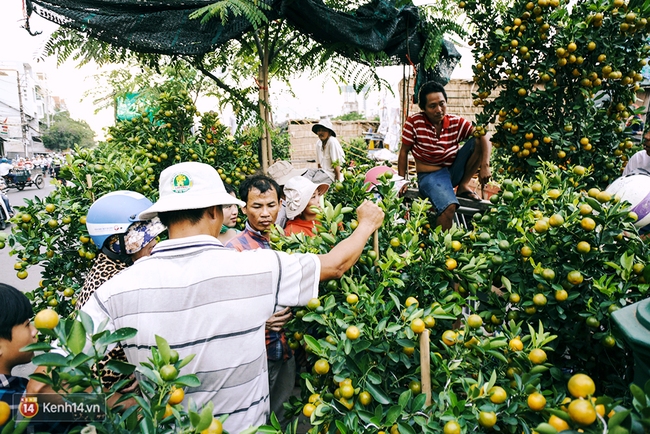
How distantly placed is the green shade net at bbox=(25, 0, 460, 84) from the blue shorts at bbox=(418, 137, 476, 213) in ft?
3.73

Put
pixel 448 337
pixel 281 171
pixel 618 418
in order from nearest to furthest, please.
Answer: pixel 618 418, pixel 448 337, pixel 281 171

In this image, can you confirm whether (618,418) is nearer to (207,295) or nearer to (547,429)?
(547,429)

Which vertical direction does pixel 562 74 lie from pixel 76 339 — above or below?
above

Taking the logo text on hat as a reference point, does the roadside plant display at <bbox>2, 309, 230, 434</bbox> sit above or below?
below

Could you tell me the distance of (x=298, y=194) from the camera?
9.60 feet

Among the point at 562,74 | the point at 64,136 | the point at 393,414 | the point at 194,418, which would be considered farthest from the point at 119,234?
the point at 64,136

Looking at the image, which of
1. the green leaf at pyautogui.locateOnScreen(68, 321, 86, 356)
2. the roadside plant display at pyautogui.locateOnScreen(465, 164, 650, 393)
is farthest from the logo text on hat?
the roadside plant display at pyautogui.locateOnScreen(465, 164, 650, 393)

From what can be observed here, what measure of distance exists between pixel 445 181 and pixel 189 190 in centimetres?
260

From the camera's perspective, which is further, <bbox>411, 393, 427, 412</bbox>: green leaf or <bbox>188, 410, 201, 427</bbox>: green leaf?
<bbox>411, 393, 427, 412</bbox>: green leaf

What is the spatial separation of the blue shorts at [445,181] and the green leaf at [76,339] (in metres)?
2.81

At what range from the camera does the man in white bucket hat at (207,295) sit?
56.1 inches

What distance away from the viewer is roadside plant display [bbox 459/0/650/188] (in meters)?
2.76

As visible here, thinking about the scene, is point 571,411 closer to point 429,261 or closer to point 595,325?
point 595,325

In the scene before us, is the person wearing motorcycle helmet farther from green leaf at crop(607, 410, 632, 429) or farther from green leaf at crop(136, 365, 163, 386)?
green leaf at crop(607, 410, 632, 429)
